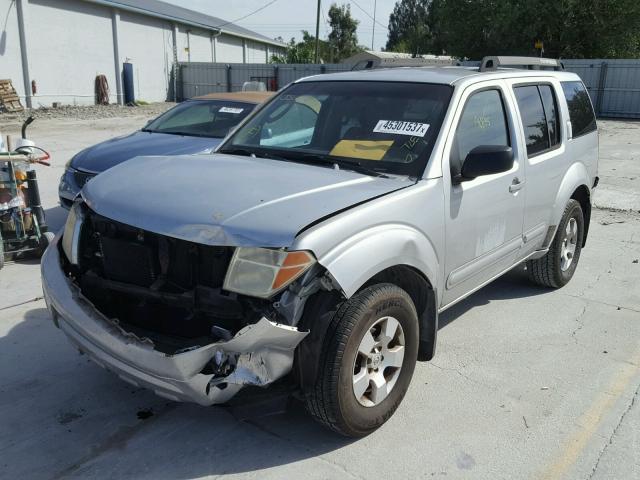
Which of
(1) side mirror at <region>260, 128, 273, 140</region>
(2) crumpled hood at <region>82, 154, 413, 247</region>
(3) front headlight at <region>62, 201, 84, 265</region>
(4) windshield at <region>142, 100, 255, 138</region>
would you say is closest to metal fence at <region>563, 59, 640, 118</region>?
(4) windshield at <region>142, 100, 255, 138</region>

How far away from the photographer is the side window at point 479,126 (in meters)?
3.80

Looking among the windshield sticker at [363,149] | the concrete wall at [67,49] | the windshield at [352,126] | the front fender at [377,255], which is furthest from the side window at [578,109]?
the concrete wall at [67,49]

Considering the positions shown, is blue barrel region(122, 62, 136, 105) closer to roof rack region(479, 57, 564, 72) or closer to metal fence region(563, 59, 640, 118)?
metal fence region(563, 59, 640, 118)

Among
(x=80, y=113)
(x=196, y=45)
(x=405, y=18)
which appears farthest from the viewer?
(x=405, y=18)

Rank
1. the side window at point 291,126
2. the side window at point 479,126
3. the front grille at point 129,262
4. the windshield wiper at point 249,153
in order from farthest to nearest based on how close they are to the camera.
→ the side window at point 291,126, the windshield wiper at point 249,153, the side window at point 479,126, the front grille at point 129,262

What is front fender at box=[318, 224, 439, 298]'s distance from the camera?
9.12ft

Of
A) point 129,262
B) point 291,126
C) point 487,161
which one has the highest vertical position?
point 291,126

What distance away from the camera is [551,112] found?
5.03 metres

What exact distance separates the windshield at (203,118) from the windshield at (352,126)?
3420mm

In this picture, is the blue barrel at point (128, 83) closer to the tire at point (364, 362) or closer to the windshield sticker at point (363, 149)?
the windshield sticker at point (363, 149)

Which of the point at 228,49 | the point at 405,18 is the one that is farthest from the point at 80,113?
the point at 405,18

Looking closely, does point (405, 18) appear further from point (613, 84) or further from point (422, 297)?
point (422, 297)

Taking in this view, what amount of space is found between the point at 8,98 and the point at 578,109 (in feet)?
70.6

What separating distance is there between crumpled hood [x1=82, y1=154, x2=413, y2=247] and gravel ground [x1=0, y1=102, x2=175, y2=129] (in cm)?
1732
